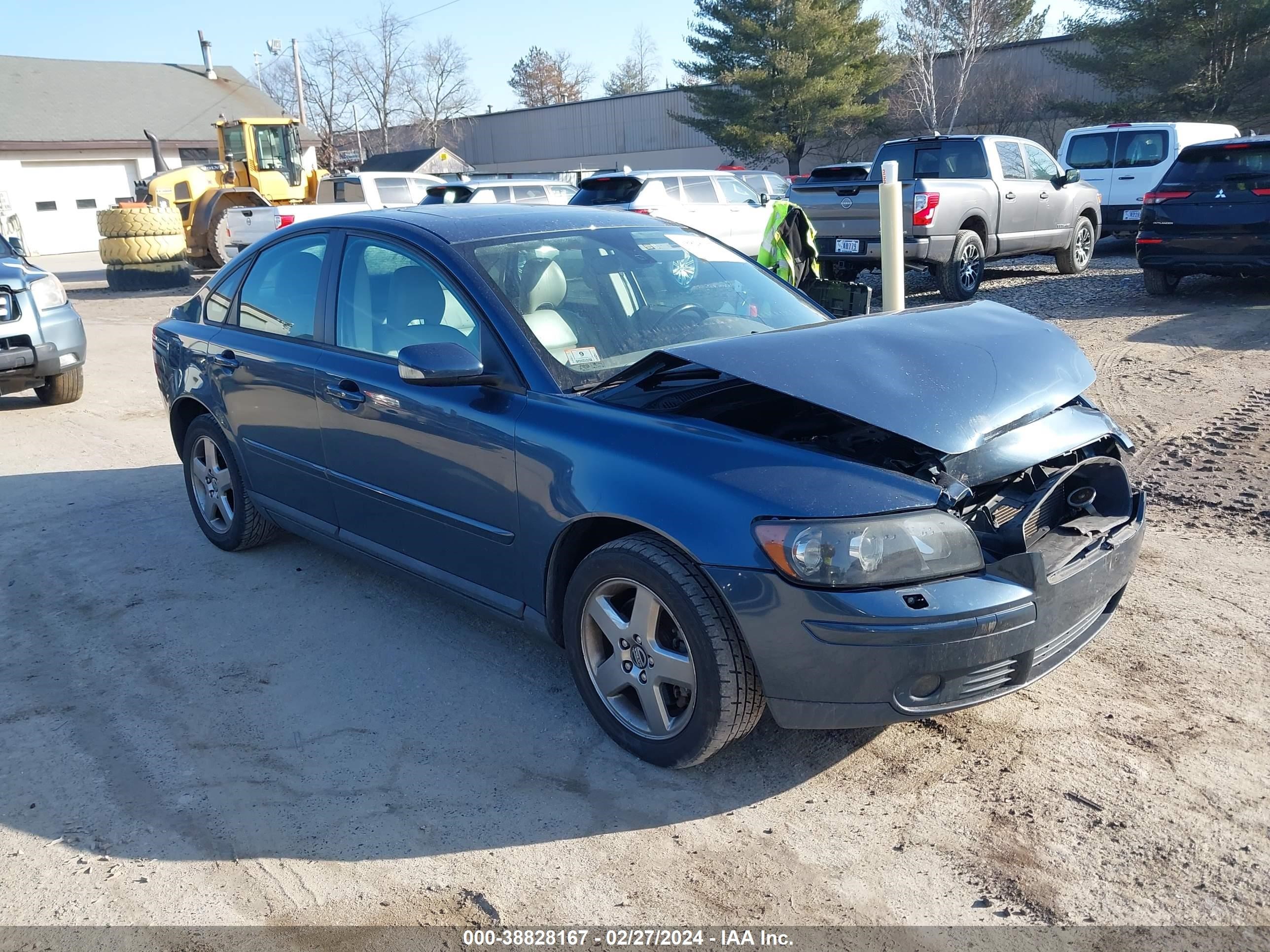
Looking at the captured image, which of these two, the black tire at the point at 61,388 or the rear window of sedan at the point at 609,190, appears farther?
the rear window of sedan at the point at 609,190

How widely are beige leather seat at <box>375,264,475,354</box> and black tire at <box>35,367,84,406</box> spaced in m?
6.71

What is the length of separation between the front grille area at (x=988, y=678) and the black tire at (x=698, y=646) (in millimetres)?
579

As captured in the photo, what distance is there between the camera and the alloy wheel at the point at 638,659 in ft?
10.2

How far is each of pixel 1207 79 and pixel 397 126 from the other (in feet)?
163

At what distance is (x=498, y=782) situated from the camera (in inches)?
128

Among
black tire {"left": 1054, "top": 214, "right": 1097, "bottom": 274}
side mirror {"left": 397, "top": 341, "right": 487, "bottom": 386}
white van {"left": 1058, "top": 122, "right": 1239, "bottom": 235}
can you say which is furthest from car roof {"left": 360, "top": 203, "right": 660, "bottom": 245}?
white van {"left": 1058, "top": 122, "right": 1239, "bottom": 235}

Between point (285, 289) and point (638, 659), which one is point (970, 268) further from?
point (638, 659)

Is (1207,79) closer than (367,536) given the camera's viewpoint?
No

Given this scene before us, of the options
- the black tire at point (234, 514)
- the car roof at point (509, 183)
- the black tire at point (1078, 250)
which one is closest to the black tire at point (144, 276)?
the car roof at point (509, 183)

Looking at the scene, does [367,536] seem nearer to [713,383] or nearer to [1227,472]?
[713,383]

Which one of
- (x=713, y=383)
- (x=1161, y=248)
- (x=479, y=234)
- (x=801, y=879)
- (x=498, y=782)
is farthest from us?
(x=1161, y=248)

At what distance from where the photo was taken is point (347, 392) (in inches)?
163

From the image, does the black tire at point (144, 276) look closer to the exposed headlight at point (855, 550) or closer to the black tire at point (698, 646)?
the black tire at point (698, 646)

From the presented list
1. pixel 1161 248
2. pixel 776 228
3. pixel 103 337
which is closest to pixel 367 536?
pixel 776 228
